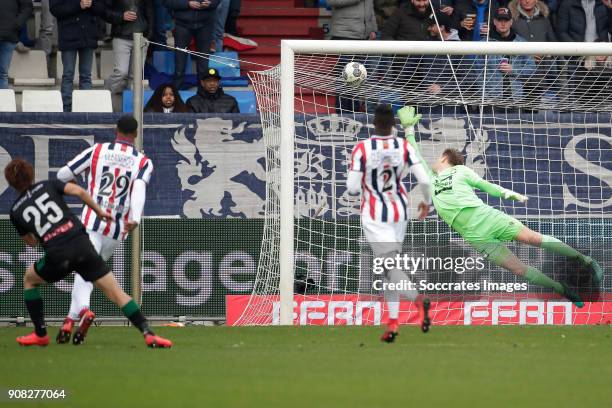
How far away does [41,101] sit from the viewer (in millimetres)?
18594

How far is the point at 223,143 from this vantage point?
17.4 meters

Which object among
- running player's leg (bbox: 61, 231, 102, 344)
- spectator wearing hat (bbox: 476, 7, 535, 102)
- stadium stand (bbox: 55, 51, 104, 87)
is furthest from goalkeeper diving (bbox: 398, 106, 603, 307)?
stadium stand (bbox: 55, 51, 104, 87)

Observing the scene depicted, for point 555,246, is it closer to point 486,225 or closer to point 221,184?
point 486,225

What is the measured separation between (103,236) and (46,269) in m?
0.98

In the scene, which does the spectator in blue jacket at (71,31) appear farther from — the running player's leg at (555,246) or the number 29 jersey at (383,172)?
the number 29 jersey at (383,172)

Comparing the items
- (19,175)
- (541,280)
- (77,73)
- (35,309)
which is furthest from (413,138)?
(77,73)

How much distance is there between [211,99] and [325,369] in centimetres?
879

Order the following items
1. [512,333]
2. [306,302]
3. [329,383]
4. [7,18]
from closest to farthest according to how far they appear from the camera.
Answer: [329,383] → [512,333] → [306,302] → [7,18]

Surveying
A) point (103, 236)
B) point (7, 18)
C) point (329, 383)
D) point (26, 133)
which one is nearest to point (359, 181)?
point (103, 236)

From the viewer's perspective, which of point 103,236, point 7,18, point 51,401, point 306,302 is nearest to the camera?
point 51,401

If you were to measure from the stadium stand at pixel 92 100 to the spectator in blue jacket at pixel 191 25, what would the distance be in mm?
1372

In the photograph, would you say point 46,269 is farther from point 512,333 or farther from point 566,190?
point 566,190

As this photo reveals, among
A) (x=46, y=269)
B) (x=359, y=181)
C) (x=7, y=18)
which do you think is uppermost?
(x=7, y=18)

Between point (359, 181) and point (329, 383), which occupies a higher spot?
point (359, 181)
